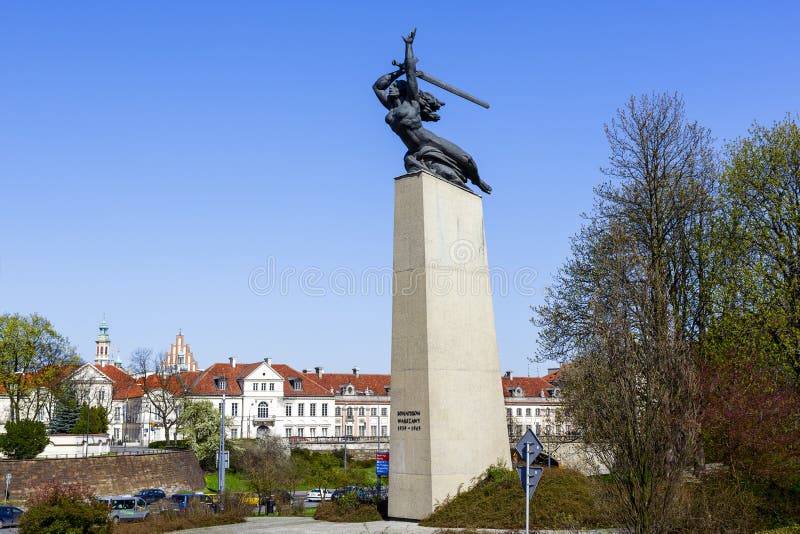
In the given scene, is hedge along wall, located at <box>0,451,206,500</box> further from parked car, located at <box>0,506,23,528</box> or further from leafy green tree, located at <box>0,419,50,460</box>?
parked car, located at <box>0,506,23,528</box>

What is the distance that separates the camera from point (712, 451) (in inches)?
1040

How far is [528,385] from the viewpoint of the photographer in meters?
113

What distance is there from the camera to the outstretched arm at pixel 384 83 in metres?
25.4

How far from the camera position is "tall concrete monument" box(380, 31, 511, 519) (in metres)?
22.2

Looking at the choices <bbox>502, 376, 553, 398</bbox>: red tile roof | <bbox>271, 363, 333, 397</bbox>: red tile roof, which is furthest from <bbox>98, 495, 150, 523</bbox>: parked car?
<bbox>502, 376, 553, 398</bbox>: red tile roof

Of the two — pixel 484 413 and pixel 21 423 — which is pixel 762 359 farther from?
pixel 21 423

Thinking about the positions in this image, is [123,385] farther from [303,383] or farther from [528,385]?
[528,385]

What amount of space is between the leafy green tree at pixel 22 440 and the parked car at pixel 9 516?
18341 millimetres

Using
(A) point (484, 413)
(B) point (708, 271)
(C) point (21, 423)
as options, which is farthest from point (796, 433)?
(C) point (21, 423)

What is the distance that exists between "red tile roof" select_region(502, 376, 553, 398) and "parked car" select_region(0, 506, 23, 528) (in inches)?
3122

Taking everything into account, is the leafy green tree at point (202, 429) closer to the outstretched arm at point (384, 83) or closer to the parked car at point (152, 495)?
the parked car at point (152, 495)

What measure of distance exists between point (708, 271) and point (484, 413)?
1251 cm

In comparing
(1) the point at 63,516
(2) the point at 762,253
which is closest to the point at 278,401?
(2) the point at 762,253

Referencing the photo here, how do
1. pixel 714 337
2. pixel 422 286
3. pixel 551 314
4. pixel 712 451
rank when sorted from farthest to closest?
pixel 551 314 → pixel 714 337 → pixel 712 451 → pixel 422 286
